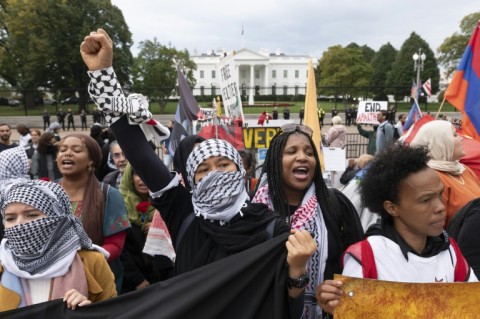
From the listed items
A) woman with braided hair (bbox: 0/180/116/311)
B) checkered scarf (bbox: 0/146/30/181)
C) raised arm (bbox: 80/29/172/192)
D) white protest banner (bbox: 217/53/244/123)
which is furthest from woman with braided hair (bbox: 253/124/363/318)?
white protest banner (bbox: 217/53/244/123)

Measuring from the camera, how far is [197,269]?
184 cm

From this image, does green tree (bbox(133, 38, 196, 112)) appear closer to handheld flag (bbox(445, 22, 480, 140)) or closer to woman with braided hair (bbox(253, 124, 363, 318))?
handheld flag (bbox(445, 22, 480, 140))

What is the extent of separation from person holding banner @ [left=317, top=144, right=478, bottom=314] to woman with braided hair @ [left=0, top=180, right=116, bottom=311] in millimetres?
1192

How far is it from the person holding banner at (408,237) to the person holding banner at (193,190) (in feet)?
1.25

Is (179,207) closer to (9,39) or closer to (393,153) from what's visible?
(393,153)

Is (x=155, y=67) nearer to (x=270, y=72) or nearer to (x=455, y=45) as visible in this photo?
(x=455, y=45)

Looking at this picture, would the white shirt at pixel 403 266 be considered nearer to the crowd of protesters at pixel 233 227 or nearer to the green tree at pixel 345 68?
the crowd of protesters at pixel 233 227

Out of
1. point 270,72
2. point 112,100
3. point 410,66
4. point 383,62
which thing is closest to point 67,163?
point 112,100

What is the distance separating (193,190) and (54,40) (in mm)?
47560

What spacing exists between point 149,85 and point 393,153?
153 feet

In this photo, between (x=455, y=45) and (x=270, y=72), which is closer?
(x=455, y=45)

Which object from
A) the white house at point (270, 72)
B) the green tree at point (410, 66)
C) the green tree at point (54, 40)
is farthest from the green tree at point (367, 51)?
the green tree at point (54, 40)

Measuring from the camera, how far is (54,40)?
1716 inches

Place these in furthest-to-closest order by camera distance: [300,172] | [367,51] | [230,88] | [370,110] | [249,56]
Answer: [249,56]
[367,51]
[370,110]
[230,88]
[300,172]
